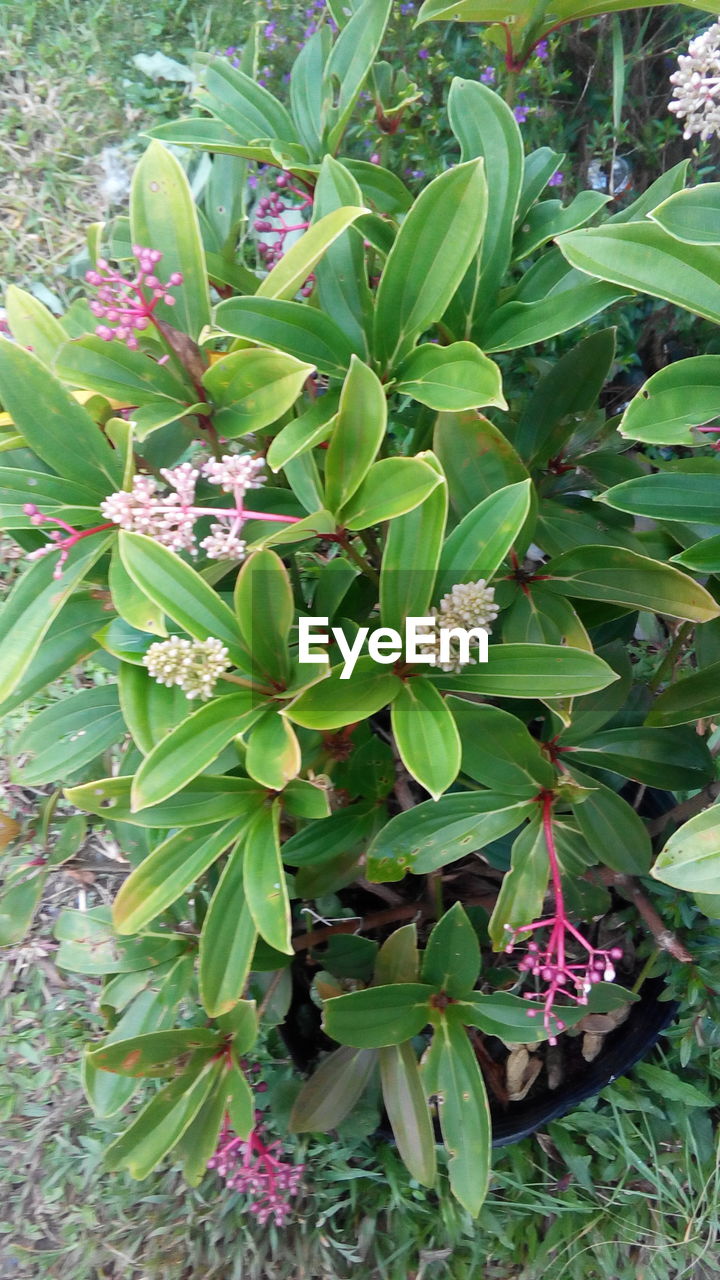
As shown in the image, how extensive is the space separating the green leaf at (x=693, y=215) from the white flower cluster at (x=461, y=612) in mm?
274

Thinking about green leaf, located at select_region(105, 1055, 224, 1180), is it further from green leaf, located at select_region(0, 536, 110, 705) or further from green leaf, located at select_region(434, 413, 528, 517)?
green leaf, located at select_region(434, 413, 528, 517)

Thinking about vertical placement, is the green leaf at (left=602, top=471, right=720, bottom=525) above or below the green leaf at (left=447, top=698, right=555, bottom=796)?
above

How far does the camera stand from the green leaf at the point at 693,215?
0.59 m

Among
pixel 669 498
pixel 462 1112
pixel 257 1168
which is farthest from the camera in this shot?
pixel 257 1168

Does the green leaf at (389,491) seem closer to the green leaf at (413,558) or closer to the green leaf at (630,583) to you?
the green leaf at (413,558)

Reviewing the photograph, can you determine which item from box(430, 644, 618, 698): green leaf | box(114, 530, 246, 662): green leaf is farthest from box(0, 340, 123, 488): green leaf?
box(430, 644, 618, 698): green leaf

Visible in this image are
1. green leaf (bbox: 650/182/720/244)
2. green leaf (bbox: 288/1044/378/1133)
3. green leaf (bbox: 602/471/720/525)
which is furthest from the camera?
green leaf (bbox: 288/1044/378/1133)

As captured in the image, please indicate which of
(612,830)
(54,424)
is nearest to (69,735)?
(54,424)

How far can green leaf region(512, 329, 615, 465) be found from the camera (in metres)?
0.83

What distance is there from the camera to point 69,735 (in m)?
0.87

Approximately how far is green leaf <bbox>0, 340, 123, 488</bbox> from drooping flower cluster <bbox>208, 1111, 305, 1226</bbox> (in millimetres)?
605

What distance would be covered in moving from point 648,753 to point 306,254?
550 mm

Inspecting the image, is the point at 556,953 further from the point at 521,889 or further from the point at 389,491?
the point at 389,491

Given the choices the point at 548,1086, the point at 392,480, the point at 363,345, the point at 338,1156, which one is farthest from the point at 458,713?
the point at 338,1156
